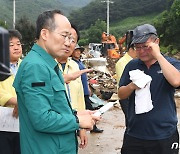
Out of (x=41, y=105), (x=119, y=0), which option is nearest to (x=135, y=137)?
(x=41, y=105)

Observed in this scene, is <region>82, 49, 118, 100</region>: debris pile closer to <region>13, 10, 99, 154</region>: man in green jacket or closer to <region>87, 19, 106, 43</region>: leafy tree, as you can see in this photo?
<region>13, 10, 99, 154</region>: man in green jacket

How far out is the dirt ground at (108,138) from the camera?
5.60 m

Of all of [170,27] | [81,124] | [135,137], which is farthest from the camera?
[170,27]

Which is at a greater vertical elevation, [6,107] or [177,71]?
[177,71]

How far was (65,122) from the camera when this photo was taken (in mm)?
2016

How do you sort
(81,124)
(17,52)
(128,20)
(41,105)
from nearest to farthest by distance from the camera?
(41,105) → (81,124) → (17,52) → (128,20)

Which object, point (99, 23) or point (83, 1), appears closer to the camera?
point (99, 23)

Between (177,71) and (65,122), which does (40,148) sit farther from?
(177,71)

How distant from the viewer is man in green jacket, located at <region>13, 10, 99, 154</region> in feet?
6.43

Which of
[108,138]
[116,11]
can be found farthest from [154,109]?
[116,11]

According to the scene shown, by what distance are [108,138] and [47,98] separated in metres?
4.46

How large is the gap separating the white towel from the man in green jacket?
75 cm

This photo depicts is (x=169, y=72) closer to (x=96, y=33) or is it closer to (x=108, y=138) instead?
(x=108, y=138)

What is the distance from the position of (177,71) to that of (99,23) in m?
57.4
